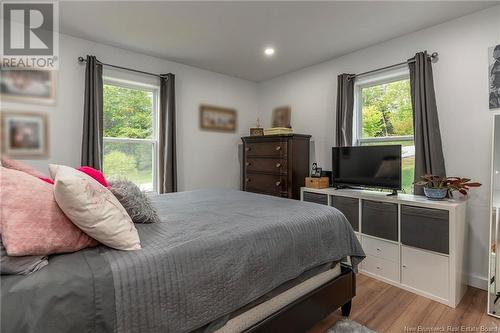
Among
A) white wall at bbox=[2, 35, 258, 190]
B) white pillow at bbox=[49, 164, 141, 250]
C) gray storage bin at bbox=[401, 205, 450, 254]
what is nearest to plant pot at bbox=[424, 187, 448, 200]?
gray storage bin at bbox=[401, 205, 450, 254]

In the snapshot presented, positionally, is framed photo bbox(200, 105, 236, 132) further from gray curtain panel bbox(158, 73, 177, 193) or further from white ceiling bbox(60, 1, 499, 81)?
white ceiling bbox(60, 1, 499, 81)

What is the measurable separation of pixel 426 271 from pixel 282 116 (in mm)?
2846

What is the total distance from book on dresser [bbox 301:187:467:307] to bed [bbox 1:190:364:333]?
0.83m

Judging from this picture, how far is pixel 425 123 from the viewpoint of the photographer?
104 inches

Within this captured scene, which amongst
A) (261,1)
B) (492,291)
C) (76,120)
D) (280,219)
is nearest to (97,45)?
(76,120)

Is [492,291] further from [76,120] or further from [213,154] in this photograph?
[76,120]

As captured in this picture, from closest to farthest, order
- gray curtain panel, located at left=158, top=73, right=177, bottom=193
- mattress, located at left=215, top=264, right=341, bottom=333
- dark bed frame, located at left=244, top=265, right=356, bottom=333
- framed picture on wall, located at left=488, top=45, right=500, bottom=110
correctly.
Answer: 1. mattress, located at left=215, top=264, right=341, bottom=333
2. dark bed frame, located at left=244, top=265, right=356, bottom=333
3. framed picture on wall, located at left=488, top=45, right=500, bottom=110
4. gray curtain panel, located at left=158, top=73, right=177, bottom=193

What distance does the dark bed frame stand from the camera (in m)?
1.44

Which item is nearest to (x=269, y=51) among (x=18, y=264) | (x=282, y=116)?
(x=282, y=116)

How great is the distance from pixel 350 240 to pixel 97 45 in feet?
11.2

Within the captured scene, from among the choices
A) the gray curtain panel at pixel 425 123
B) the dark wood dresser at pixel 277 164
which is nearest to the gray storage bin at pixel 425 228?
the gray curtain panel at pixel 425 123

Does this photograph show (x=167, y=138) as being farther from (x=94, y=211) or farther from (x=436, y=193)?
(x=436, y=193)

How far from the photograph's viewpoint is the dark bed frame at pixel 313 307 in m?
1.44

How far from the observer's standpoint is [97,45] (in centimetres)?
309
